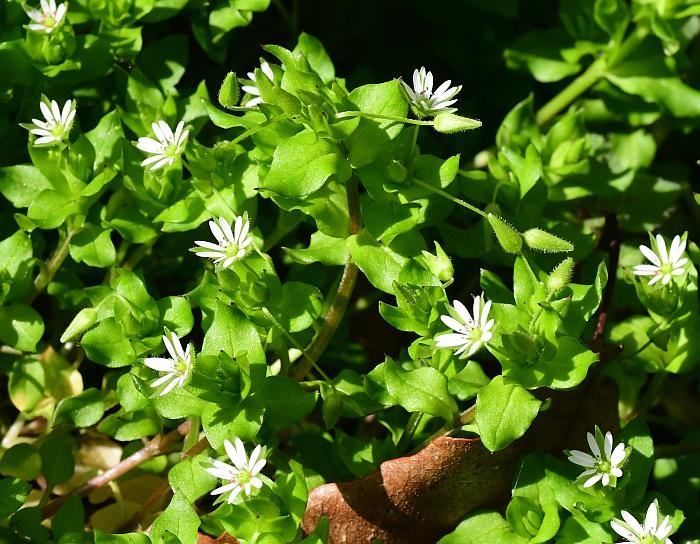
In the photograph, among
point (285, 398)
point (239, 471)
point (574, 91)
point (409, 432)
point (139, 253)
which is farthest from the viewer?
point (574, 91)

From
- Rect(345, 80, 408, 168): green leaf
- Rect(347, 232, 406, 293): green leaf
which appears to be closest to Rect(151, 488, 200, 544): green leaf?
Rect(347, 232, 406, 293): green leaf

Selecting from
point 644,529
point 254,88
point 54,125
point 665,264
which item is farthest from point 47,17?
point 644,529

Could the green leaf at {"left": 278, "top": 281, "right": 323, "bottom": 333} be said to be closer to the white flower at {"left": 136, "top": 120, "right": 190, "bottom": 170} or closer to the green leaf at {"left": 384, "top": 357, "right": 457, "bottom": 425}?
the green leaf at {"left": 384, "top": 357, "right": 457, "bottom": 425}

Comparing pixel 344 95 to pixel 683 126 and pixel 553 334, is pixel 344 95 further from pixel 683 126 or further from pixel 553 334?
pixel 683 126

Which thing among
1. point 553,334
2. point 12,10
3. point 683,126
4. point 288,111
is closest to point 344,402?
point 553,334

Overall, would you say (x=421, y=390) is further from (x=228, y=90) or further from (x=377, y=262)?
(x=228, y=90)

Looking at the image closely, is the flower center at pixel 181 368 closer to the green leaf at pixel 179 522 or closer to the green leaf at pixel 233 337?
the green leaf at pixel 233 337
